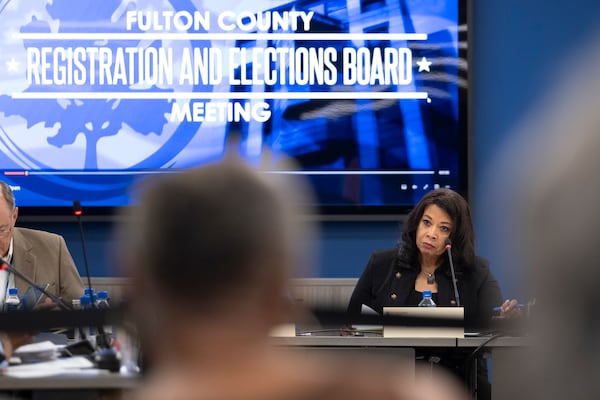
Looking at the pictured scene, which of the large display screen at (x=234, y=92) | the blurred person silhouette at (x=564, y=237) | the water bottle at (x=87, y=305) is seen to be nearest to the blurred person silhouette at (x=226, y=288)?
the blurred person silhouette at (x=564, y=237)

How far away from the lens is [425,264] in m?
4.73

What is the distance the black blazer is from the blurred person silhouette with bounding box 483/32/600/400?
4.05 metres

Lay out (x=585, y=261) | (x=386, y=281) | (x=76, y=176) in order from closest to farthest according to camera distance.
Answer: (x=585, y=261) → (x=386, y=281) → (x=76, y=176)

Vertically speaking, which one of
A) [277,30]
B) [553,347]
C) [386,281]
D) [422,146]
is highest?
[277,30]

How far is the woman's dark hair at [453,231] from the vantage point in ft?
15.4

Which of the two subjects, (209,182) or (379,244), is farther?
(379,244)

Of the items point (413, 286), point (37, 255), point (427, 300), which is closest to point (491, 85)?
point (413, 286)

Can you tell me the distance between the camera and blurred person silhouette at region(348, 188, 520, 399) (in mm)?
4633

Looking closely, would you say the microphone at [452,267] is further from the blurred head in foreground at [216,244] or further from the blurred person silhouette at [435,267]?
the blurred head in foreground at [216,244]

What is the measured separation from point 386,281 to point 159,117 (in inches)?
70.3

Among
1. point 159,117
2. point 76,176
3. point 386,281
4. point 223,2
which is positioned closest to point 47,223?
point 76,176

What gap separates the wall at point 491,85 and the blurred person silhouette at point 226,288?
5.05 m

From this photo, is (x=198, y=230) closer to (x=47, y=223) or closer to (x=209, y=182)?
(x=209, y=182)

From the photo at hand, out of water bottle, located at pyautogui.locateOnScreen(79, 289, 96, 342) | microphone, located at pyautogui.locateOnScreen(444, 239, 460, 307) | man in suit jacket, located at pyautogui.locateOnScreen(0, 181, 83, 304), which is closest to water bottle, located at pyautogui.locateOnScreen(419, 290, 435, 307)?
microphone, located at pyautogui.locateOnScreen(444, 239, 460, 307)
